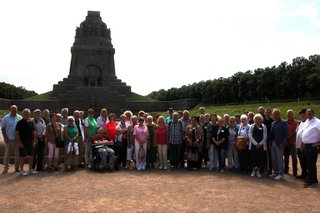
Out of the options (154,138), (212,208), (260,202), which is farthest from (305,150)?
(154,138)

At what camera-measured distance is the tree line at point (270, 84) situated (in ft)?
154

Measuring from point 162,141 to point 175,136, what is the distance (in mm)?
474

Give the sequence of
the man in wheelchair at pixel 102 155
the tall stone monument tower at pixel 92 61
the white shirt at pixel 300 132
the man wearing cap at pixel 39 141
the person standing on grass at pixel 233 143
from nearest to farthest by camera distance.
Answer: the white shirt at pixel 300 132
the man in wheelchair at pixel 102 155
the man wearing cap at pixel 39 141
the person standing on grass at pixel 233 143
the tall stone monument tower at pixel 92 61

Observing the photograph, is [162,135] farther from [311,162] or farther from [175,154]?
[311,162]

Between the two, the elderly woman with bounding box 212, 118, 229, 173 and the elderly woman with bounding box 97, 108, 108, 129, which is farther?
the elderly woman with bounding box 97, 108, 108, 129

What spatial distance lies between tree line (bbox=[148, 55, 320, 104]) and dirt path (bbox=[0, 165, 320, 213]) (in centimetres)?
3841

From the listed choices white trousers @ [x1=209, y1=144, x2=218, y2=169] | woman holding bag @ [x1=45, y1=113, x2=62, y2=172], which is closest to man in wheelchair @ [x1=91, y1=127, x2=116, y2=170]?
woman holding bag @ [x1=45, y1=113, x2=62, y2=172]

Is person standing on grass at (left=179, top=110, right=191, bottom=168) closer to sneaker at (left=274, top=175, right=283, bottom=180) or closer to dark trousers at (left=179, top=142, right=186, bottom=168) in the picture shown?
dark trousers at (left=179, top=142, right=186, bottom=168)

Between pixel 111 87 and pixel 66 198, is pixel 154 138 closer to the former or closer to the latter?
pixel 66 198

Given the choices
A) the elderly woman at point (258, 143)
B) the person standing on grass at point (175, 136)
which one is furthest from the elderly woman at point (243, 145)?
the person standing on grass at point (175, 136)

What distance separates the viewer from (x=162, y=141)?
468 inches

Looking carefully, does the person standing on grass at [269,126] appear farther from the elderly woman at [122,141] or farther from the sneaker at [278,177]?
the elderly woman at [122,141]

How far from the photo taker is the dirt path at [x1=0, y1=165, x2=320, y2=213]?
23.2 ft

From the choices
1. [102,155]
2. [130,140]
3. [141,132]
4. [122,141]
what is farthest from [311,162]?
[102,155]
